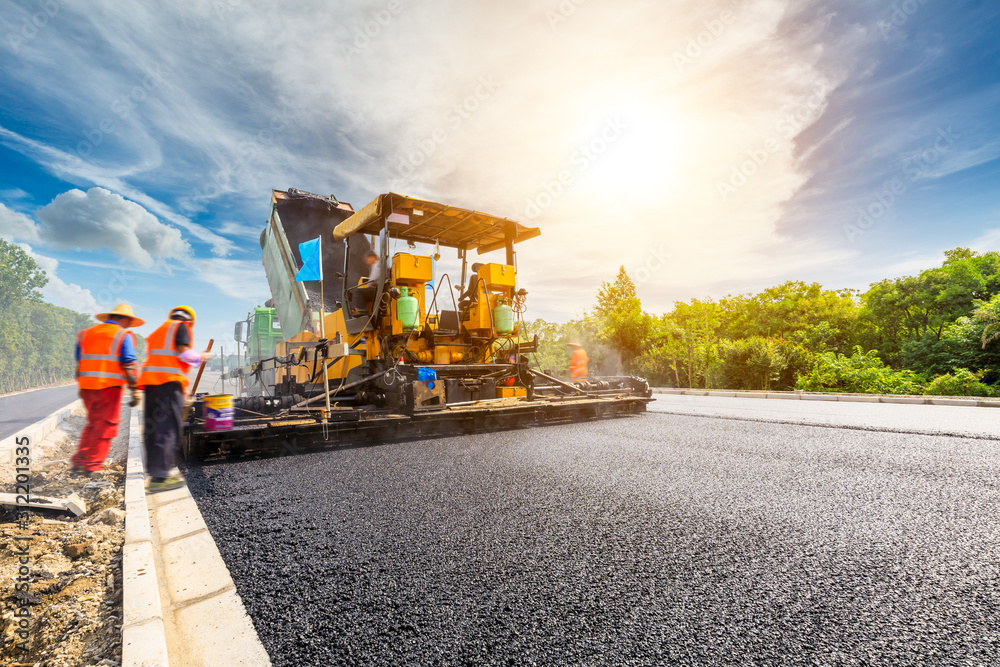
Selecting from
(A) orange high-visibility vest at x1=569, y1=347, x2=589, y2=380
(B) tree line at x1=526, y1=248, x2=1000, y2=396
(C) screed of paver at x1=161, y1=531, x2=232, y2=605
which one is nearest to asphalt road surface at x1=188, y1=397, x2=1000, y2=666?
(C) screed of paver at x1=161, y1=531, x2=232, y2=605

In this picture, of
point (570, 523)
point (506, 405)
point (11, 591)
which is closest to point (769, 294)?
point (506, 405)

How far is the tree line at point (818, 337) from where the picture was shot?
12156 millimetres

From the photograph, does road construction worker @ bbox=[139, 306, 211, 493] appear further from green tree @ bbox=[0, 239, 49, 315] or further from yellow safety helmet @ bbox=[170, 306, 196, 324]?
green tree @ bbox=[0, 239, 49, 315]

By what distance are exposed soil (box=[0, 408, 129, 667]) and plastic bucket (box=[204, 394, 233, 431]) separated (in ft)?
2.51

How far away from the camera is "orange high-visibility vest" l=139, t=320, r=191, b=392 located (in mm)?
3494

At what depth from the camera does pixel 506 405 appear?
5531mm

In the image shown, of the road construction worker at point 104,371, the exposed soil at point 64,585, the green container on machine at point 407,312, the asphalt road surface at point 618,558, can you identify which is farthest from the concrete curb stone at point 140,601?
the green container on machine at point 407,312

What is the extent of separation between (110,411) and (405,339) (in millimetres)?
2642

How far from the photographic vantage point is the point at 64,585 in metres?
1.87

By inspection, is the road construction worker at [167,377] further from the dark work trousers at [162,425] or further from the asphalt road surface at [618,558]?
the asphalt road surface at [618,558]

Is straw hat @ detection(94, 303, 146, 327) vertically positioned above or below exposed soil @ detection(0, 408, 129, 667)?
above

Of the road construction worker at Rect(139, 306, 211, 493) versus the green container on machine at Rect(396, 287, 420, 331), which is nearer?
the road construction worker at Rect(139, 306, 211, 493)

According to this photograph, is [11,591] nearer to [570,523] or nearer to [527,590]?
[527,590]

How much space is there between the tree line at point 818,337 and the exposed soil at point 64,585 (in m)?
5.12
